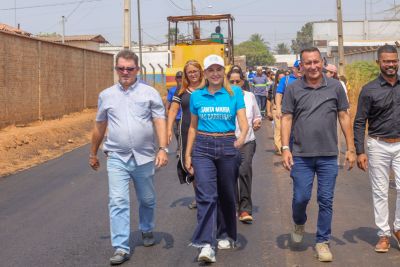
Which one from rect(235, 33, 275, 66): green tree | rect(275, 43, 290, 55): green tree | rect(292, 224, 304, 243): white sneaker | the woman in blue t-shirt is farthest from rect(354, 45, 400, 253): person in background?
rect(275, 43, 290, 55): green tree

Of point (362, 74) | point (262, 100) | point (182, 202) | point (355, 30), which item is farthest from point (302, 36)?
point (182, 202)

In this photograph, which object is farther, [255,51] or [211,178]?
[255,51]

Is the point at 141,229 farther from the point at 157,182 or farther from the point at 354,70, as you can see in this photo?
the point at 354,70

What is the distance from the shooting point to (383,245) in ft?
21.0

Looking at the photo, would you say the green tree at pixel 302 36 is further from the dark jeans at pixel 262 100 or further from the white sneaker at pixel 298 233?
the white sneaker at pixel 298 233

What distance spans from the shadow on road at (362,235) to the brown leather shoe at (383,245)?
0.93 feet

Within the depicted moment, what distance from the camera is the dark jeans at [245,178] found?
313 inches

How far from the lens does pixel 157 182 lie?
10.9 m

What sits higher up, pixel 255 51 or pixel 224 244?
pixel 255 51

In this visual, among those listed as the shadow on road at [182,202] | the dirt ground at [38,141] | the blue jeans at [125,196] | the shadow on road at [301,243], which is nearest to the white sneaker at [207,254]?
the blue jeans at [125,196]

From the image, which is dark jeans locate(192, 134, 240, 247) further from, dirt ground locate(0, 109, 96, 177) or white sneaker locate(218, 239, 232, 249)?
dirt ground locate(0, 109, 96, 177)

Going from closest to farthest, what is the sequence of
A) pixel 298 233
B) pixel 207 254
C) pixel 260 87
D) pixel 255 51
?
1. pixel 207 254
2. pixel 298 233
3. pixel 260 87
4. pixel 255 51

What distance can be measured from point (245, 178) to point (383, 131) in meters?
2.03

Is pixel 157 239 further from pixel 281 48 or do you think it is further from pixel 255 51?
pixel 281 48
